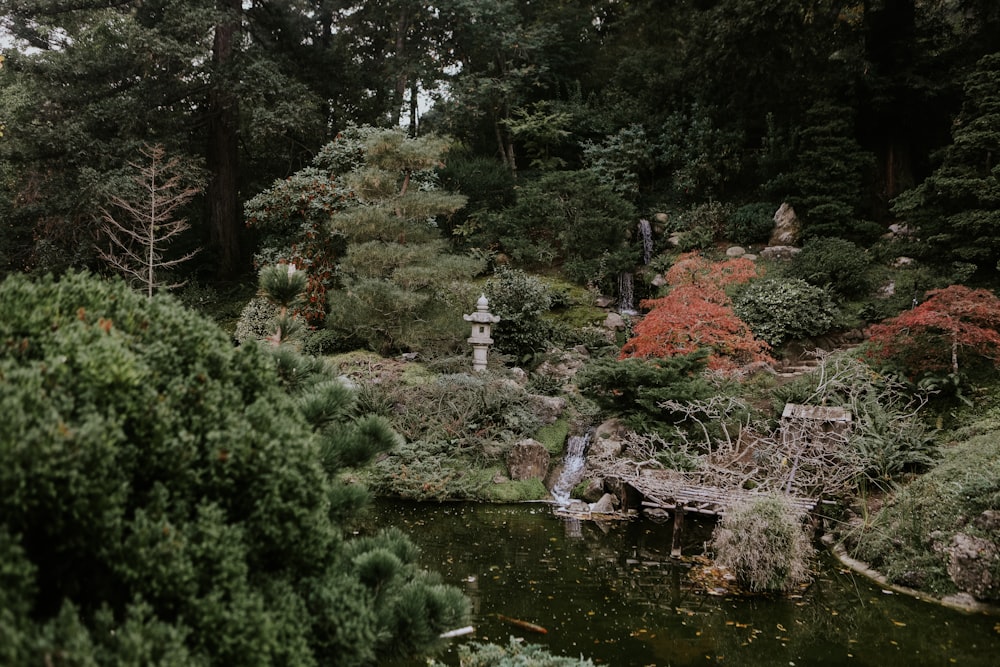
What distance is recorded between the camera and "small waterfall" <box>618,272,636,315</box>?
45.5 feet

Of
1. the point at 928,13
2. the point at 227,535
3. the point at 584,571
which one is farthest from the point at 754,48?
the point at 227,535

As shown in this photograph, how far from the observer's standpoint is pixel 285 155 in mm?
17469

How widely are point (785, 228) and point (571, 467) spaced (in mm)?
7708

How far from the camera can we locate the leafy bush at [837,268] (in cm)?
1137

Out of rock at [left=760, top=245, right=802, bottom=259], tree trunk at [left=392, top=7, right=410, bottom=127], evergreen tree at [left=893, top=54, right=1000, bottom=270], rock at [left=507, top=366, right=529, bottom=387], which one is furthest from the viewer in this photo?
tree trunk at [left=392, top=7, right=410, bottom=127]

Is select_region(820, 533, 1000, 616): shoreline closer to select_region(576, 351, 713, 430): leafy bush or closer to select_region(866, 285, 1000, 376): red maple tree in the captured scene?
select_region(576, 351, 713, 430): leafy bush

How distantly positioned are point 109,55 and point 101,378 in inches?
592

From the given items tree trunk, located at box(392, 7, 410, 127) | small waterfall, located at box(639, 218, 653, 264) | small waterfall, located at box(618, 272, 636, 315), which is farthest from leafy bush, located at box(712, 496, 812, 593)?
tree trunk, located at box(392, 7, 410, 127)

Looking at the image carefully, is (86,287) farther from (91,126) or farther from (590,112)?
(590,112)

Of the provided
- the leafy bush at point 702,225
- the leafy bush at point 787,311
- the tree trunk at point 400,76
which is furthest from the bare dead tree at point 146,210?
the leafy bush at point 787,311

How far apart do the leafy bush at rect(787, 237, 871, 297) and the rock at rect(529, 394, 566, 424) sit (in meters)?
5.31

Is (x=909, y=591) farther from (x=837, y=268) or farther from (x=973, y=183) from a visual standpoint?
(x=837, y=268)

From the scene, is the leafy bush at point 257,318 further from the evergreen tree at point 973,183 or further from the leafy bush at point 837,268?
the evergreen tree at point 973,183

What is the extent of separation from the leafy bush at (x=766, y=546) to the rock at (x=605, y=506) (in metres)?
2.22
